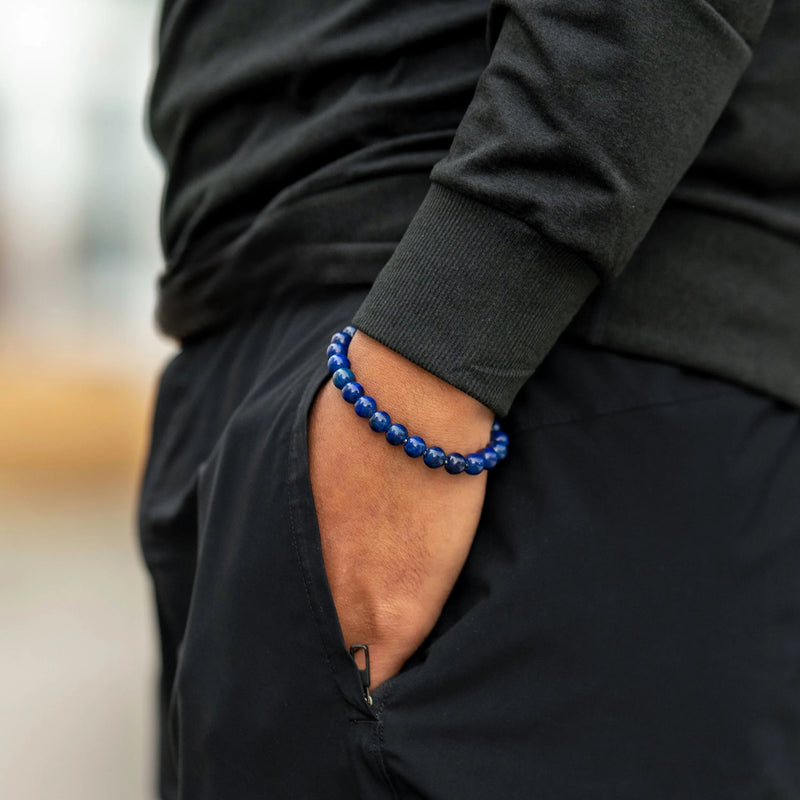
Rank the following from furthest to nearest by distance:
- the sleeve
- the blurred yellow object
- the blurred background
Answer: the blurred yellow object → the blurred background → the sleeve

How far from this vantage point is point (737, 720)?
682 mm

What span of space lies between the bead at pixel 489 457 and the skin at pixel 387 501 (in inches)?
0.5

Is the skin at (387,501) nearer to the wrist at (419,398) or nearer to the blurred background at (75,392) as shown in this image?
the wrist at (419,398)

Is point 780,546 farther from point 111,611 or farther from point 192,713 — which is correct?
point 111,611

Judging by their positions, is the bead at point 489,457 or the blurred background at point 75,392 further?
the blurred background at point 75,392

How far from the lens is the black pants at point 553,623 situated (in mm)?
650

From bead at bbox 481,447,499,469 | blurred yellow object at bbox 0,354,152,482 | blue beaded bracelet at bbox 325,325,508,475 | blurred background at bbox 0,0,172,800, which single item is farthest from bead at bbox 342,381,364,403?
blurred yellow object at bbox 0,354,152,482

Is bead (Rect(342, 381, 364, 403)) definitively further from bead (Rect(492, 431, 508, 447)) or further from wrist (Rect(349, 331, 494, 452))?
bead (Rect(492, 431, 508, 447))

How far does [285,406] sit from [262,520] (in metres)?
0.09

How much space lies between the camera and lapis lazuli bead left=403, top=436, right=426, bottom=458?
24.8 inches

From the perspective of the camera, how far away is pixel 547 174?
24.4 inches

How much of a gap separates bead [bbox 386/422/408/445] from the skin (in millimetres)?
12

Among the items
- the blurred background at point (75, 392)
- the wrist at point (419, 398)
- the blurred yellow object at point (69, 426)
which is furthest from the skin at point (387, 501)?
the blurred yellow object at point (69, 426)

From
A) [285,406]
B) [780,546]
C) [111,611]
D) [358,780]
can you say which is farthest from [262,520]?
[111,611]
